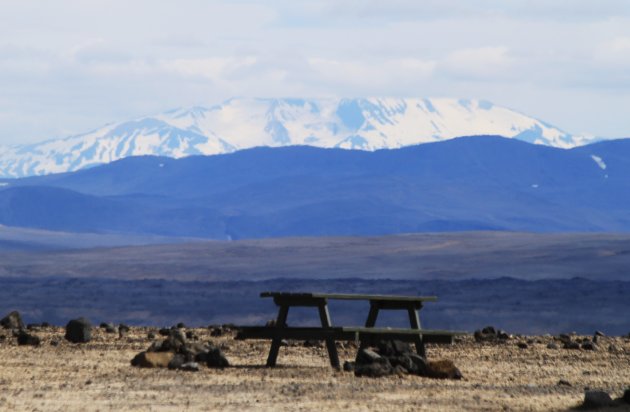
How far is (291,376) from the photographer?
59.8 feet

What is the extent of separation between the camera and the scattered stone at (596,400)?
14852 mm

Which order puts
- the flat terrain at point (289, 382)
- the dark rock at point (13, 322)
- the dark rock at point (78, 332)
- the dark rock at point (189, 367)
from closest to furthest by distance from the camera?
the flat terrain at point (289, 382)
the dark rock at point (189, 367)
the dark rock at point (78, 332)
the dark rock at point (13, 322)

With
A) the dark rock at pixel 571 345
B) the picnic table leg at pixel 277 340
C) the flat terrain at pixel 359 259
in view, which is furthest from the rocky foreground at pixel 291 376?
the flat terrain at pixel 359 259

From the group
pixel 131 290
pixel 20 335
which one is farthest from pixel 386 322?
pixel 20 335

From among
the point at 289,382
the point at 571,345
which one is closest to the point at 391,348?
the point at 289,382

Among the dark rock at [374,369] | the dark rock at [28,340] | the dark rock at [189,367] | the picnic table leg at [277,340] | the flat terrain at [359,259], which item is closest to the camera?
the dark rock at [374,369]

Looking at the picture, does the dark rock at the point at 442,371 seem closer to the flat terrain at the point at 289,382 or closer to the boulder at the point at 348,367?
the flat terrain at the point at 289,382

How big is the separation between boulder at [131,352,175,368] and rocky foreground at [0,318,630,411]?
0.04 ft

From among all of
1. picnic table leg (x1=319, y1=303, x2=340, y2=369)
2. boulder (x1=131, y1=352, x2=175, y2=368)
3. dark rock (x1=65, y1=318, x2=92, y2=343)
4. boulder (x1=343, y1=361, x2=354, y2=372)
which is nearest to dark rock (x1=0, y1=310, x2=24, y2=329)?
dark rock (x1=65, y1=318, x2=92, y2=343)

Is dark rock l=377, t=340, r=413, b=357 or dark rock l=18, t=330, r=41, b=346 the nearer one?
dark rock l=377, t=340, r=413, b=357

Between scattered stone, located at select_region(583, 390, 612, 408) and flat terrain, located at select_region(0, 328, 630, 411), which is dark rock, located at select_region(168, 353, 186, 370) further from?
scattered stone, located at select_region(583, 390, 612, 408)

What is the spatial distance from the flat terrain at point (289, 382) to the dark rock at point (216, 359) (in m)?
0.21

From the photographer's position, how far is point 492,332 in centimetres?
2694

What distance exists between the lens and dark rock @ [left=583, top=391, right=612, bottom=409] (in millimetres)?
14844
